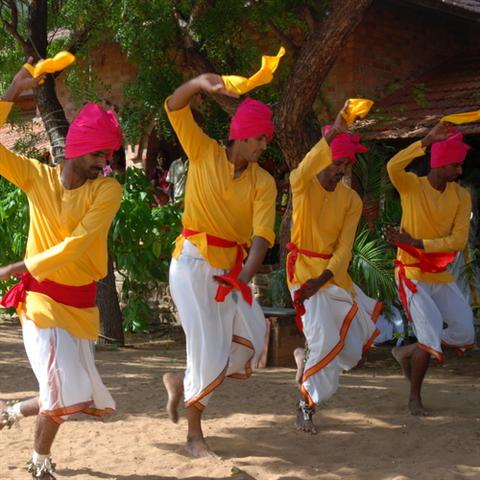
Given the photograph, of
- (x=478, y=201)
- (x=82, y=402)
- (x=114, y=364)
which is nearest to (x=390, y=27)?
(x=478, y=201)

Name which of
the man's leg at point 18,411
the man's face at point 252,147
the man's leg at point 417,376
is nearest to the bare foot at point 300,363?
the man's leg at point 417,376

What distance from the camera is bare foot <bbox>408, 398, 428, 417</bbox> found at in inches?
245

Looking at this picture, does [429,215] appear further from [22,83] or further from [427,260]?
[22,83]

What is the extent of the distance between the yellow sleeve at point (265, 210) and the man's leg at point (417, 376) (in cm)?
181

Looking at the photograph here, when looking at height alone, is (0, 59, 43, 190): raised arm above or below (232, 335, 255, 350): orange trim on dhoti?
above

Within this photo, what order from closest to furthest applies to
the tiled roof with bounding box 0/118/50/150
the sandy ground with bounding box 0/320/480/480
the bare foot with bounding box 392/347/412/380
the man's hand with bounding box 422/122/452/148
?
the sandy ground with bounding box 0/320/480/480, the man's hand with bounding box 422/122/452/148, the bare foot with bounding box 392/347/412/380, the tiled roof with bounding box 0/118/50/150

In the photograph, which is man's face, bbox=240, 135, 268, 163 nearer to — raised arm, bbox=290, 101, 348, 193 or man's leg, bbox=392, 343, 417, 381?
raised arm, bbox=290, 101, 348, 193

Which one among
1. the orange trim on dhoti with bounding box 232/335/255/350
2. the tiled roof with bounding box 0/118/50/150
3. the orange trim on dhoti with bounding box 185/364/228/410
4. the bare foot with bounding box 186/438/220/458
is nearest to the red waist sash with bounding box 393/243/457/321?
the orange trim on dhoti with bounding box 232/335/255/350

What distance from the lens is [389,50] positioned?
12.1 metres

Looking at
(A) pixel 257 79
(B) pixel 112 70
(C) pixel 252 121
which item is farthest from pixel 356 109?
(B) pixel 112 70

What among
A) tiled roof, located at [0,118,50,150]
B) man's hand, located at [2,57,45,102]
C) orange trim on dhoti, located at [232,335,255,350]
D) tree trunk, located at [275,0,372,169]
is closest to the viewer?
man's hand, located at [2,57,45,102]

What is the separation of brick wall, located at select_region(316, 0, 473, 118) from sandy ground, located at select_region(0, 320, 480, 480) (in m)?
4.95

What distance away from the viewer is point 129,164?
1335 cm

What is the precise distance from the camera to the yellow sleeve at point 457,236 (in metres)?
6.24
